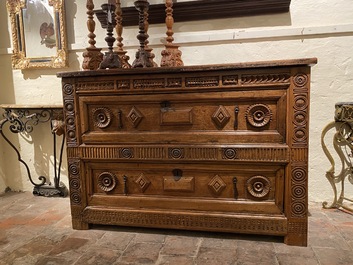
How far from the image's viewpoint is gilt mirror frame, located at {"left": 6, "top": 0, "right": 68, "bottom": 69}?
2266 millimetres

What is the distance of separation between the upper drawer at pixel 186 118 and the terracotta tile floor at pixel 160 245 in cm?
57

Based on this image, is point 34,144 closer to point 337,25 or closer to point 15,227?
point 15,227

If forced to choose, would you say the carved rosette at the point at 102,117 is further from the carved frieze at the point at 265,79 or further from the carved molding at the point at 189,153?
the carved frieze at the point at 265,79

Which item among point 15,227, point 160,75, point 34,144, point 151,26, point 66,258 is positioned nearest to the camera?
point 66,258

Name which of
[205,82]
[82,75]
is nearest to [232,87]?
[205,82]

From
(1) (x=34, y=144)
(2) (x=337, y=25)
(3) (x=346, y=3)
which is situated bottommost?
(1) (x=34, y=144)

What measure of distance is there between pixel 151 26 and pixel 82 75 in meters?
0.85

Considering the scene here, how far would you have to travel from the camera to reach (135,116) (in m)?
1.60

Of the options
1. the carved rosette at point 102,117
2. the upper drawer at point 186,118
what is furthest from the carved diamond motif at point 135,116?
the carved rosette at point 102,117

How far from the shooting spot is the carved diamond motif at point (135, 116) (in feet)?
5.25

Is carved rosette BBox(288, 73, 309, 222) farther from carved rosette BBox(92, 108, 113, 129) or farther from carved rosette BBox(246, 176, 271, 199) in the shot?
carved rosette BBox(92, 108, 113, 129)

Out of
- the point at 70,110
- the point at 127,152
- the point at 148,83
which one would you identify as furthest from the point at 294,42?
the point at 70,110

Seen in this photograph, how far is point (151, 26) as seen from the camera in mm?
2199

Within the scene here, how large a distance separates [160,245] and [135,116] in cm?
74
